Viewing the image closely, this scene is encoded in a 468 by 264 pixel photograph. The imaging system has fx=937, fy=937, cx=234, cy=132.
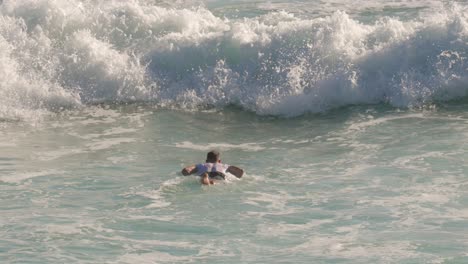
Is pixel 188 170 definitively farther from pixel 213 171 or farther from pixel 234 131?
pixel 234 131

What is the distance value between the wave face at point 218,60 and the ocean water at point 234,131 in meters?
0.04

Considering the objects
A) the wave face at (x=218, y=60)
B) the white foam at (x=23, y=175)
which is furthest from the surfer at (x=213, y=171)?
the wave face at (x=218, y=60)

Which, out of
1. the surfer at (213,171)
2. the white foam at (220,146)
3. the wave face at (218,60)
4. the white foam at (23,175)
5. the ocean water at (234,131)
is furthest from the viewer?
the wave face at (218,60)

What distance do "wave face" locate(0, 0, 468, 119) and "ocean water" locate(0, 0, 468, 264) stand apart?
37 mm

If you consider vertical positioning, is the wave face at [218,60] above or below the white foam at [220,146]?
above

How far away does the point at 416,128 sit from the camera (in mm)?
16797

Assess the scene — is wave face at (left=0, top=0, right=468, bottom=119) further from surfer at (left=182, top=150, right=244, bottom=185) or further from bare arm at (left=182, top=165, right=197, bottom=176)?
bare arm at (left=182, top=165, right=197, bottom=176)

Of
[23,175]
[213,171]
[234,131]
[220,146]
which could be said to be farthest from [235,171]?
[234,131]

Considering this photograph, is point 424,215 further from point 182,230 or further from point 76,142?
point 76,142

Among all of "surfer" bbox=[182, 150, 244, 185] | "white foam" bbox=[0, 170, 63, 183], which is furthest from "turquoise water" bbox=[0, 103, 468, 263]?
"surfer" bbox=[182, 150, 244, 185]

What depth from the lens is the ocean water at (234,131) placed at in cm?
1071

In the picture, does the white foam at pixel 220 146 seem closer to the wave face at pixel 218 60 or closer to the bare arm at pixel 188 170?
the wave face at pixel 218 60

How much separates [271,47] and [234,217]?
9397 millimetres

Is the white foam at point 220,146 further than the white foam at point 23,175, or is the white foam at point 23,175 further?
the white foam at point 220,146
